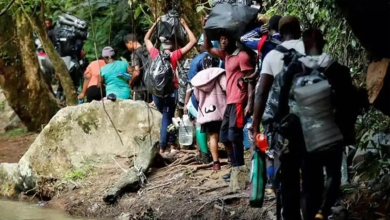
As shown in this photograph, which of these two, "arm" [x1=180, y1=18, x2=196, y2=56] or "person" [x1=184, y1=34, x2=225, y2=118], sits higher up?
"arm" [x1=180, y1=18, x2=196, y2=56]

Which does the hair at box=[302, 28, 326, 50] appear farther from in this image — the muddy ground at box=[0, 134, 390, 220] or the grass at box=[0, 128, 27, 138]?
the grass at box=[0, 128, 27, 138]

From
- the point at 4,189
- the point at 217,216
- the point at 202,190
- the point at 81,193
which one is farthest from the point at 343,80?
the point at 4,189

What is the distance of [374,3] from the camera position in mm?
8016

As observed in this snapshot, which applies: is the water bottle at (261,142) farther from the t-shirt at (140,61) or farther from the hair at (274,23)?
the t-shirt at (140,61)

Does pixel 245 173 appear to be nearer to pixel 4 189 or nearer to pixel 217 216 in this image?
pixel 217 216

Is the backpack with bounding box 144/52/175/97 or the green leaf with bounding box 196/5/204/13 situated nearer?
the backpack with bounding box 144/52/175/97

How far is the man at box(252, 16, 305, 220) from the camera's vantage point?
7980 mm

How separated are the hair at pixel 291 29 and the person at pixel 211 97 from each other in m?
2.75

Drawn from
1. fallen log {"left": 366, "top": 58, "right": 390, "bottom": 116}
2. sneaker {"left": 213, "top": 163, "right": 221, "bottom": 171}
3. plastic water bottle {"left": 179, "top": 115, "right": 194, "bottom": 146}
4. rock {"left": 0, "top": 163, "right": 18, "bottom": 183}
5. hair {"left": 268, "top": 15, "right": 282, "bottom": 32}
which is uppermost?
hair {"left": 268, "top": 15, "right": 282, "bottom": 32}

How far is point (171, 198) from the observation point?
1084 cm

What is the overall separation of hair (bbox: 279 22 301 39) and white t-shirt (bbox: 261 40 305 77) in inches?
3.6

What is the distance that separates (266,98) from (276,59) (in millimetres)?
385

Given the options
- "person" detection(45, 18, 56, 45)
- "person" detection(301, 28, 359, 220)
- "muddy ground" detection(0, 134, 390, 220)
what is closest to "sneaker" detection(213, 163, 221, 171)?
"muddy ground" detection(0, 134, 390, 220)

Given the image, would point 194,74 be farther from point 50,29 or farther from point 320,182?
point 50,29
